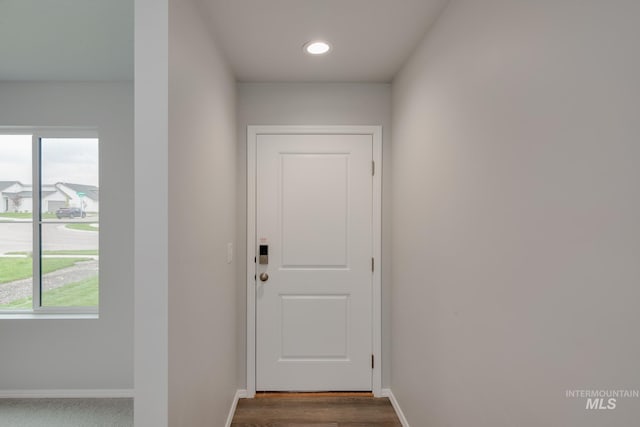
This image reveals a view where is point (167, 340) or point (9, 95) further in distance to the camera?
point (9, 95)

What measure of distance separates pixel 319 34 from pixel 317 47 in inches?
5.7

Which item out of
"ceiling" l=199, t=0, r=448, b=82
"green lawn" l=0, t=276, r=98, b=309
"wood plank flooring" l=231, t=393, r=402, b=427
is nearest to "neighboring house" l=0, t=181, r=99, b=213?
"green lawn" l=0, t=276, r=98, b=309

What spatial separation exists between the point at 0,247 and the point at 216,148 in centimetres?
231

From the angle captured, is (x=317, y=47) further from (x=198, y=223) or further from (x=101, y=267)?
(x=101, y=267)

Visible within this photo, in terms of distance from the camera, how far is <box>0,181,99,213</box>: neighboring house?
8.91 ft

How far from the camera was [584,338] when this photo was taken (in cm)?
81

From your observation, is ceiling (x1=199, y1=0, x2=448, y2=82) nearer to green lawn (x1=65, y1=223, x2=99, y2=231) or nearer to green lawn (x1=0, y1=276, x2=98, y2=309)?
green lawn (x1=65, y1=223, x2=99, y2=231)

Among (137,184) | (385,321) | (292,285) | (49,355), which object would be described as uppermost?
(137,184)

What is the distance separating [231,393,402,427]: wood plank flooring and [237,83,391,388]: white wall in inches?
8.1

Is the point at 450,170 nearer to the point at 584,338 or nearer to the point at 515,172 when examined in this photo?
the point at 515,172

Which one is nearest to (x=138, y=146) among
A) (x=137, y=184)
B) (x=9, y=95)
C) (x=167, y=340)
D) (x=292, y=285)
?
(x=137, y=184)

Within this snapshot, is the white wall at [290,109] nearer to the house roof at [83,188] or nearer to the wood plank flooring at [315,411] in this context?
the wood plank flooring at [315,411]

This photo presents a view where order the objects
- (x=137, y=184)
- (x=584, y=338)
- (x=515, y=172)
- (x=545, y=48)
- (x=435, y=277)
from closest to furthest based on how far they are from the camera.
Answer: (x=584, y=338) → (x=545, y=48) → (x=515, y=172) → (x=137, y=184) → (x=435, y=277)

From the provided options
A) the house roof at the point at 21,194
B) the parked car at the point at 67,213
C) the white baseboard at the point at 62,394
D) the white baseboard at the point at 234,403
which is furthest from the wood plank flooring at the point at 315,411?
the house roof at the point at 21,194
